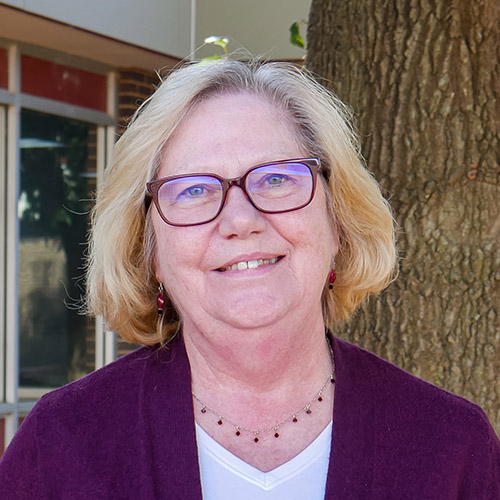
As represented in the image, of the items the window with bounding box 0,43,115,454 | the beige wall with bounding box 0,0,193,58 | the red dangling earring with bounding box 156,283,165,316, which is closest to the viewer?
the red dangling earring with bounding box 156,283,165,316

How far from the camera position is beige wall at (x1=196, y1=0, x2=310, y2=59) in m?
7.40

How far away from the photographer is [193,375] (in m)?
2.30

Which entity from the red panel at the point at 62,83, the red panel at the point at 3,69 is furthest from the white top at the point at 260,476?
the red panel at the point at 62,83

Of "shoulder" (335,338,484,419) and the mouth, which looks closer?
the mouth

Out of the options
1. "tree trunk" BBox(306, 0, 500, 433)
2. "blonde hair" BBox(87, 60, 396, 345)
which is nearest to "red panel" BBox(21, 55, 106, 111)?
"tree trunk" BBox(306, 0, 500, 433)

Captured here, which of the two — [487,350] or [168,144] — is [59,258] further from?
[168,144]

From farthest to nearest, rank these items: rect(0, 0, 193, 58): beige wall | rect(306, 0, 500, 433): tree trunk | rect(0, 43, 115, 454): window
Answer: rect(0, 43, 115, 454): window, rect(0, 0, 193, 58): beige wall, rect(306, 0, 500, 433): tree trunk

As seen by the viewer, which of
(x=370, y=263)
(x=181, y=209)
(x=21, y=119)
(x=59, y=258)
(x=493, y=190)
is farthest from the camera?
(x=59, y=258)

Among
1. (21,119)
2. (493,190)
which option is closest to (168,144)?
(493,190)

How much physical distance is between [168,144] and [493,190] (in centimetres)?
137

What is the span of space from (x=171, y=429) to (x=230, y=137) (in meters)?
0.72

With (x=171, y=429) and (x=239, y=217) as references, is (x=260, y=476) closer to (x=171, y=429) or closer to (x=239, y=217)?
(x=171, y=429)

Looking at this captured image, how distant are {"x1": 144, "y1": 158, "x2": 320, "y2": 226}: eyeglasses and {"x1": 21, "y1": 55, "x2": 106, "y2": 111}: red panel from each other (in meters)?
4.69

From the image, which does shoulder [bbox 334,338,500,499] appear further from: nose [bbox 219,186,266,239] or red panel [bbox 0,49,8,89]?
red panel [bbox 0,49,8,89]
